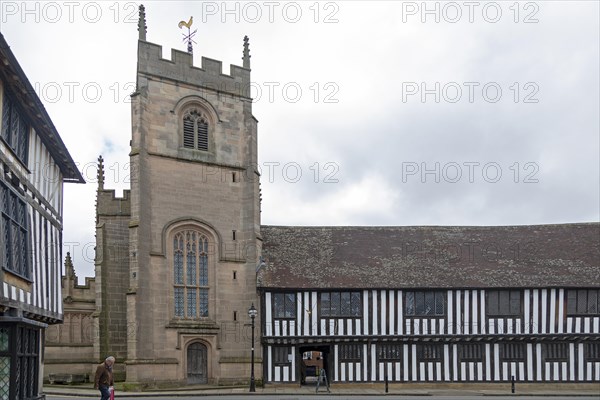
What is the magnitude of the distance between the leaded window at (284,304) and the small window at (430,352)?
5.46 meters

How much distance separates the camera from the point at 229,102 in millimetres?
30500

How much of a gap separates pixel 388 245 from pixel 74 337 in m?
15.1

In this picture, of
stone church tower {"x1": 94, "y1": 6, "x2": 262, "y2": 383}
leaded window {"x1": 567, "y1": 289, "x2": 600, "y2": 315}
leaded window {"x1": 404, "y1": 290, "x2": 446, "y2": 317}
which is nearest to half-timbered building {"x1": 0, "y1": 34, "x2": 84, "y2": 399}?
stone church tower {"x1": 94, "y1": 6, "x2": 262, "y2": 383}

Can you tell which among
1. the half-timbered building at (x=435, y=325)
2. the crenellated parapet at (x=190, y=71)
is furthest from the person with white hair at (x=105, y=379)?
the crenellated parapet at (x=190, y=71)

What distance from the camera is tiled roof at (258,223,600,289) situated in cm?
2930

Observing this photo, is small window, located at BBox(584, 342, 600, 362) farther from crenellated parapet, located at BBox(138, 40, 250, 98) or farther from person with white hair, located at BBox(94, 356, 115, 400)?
person with white hair, located at BBox(94, 356, 115, 400)

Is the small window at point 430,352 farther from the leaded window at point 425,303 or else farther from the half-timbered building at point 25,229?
the half-timbered building at point 25,229

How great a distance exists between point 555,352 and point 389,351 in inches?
271

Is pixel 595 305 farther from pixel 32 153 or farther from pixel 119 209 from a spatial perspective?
pixel 32 153

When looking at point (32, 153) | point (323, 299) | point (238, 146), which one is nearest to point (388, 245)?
point (323, 299)

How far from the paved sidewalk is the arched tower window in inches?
124

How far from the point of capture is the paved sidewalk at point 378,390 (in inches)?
995

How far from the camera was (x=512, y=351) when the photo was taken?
29.1 m

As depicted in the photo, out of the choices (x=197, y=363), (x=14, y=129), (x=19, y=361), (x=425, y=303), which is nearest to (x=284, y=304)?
(x=197, y=363)
